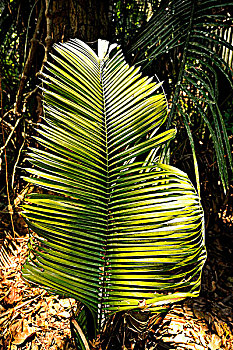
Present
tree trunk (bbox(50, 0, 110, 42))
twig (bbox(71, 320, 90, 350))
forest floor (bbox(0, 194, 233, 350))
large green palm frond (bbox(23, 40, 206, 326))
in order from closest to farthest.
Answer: large green palm frond (bbox(23, 40, 206, 326)), twig (bbox(71, 320, 90, 350)), forest floor (bbox(0, 194, 233, 350)), tree trunk (bbox(50, 0, 110, 42))

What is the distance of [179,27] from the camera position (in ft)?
4.02

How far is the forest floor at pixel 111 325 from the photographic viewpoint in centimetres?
111

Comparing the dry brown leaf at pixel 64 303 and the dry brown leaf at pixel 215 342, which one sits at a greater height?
the dry brown leaf at pixel 64 303

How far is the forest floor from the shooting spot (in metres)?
1.11

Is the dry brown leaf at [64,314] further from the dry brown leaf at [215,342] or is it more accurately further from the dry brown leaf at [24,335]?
the dry brown leaf at [215,342]

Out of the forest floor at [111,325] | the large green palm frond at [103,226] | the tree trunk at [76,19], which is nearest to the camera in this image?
the large green palm frond at [103,226]

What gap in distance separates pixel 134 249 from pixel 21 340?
0.81 meters

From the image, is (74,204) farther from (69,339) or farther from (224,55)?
(224,55)

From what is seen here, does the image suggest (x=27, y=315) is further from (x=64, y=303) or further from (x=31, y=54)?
(x=31, y=54)

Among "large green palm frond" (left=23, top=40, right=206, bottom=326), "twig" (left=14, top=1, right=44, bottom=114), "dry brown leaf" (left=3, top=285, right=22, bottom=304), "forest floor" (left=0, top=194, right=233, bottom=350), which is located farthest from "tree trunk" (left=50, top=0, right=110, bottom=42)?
"dry brown leaf" (left=3, top=285, right=22, bottom=304)

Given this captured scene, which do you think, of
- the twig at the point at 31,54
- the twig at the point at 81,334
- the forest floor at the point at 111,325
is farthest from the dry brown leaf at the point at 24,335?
the twig at the point at 31,54

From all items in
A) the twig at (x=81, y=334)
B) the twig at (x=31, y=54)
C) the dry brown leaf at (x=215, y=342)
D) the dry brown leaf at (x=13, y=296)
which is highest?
the twig at (x=31, y=54)

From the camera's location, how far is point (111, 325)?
909mm

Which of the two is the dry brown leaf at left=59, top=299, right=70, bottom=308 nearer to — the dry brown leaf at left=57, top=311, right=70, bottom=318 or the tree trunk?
the dry brown leaf at left=57, top=311, right=70, bottom=318
